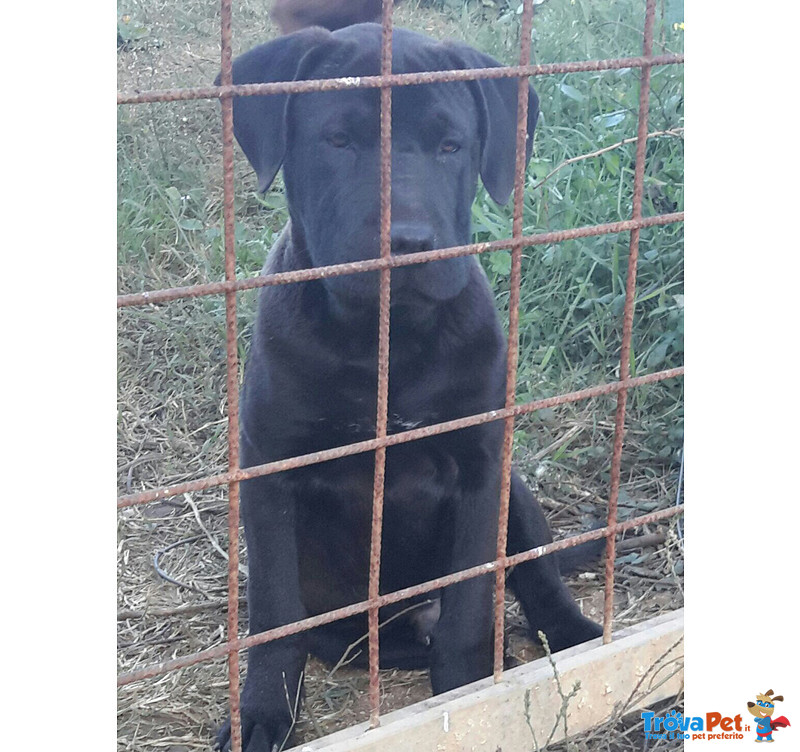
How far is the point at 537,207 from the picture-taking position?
294 centimetres

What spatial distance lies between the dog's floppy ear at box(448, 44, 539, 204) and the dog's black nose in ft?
1.12

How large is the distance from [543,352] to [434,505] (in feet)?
3.78

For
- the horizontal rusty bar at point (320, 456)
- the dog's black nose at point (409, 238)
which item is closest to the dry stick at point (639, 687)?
the horizontal rusty bar at point (320, 456)

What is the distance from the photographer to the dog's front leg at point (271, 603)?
1.58m

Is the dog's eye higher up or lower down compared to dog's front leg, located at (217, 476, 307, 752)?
higher up

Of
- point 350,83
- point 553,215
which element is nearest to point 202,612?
point 350,83

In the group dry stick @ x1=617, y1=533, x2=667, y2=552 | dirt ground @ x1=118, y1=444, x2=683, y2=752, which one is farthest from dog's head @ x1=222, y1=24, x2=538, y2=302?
dry stick @ x1=617, y1=533, x2=667, y2=552

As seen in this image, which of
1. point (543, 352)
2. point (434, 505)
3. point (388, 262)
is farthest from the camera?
point (543, 352)
